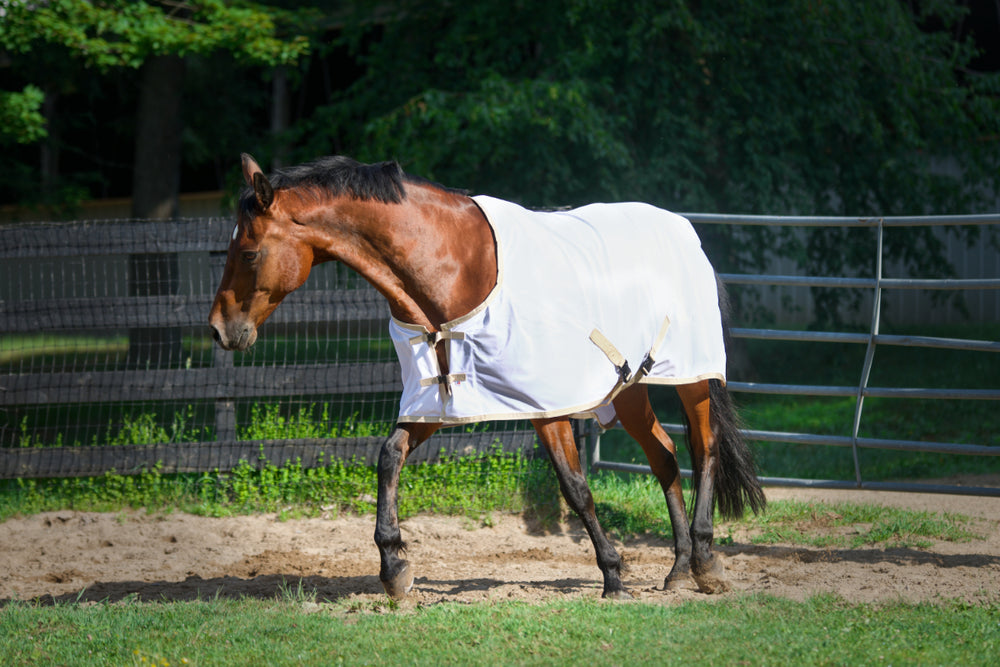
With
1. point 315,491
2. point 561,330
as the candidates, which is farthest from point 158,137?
point 561,330

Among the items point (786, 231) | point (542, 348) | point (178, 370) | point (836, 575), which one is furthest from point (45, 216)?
point (836, 575)

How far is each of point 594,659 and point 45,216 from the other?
30.7 ft

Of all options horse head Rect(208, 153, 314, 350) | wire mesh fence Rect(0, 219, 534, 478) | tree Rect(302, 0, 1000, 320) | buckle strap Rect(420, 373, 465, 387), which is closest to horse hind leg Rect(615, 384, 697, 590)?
buckle strap Rect(420, 373, 465, 387)

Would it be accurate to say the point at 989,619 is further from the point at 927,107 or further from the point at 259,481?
the point at 927,107

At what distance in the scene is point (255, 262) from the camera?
12.0ft

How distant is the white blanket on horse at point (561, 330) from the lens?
3787mm

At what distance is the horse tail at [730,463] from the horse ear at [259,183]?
7.45 ft

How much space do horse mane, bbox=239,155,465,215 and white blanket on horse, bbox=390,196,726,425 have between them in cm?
39

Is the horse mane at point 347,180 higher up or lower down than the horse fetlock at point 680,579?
higher up

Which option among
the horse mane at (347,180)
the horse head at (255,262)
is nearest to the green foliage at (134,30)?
the horse mane at (347,180)

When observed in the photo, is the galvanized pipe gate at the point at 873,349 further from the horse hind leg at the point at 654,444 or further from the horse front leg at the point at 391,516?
the horse front leg at the point at 391,516

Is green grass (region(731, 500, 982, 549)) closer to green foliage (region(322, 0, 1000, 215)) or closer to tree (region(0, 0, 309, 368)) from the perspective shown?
green foliage (region(322, 0, 1000, 215))

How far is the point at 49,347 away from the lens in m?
6.56

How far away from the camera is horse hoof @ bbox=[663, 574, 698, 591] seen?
4.28m
